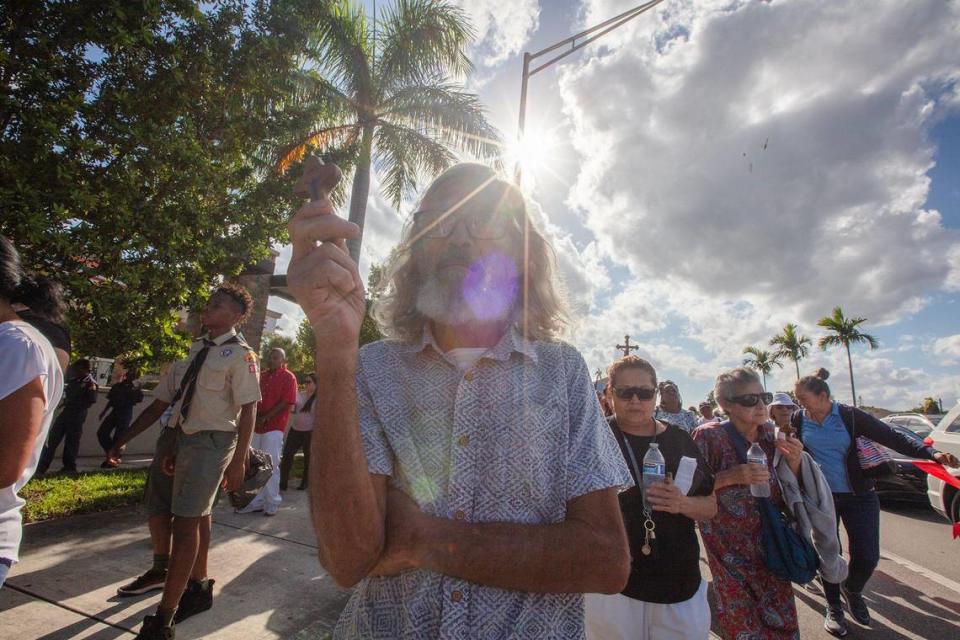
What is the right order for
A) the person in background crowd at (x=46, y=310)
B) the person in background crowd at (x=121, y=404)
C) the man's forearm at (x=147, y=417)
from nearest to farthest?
the person in background crowd at (x=46, y=310)
the man's forearm at (x=147, y=417)
the person in background crowd at (x=121, y=404)

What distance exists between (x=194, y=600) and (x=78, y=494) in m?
3.99

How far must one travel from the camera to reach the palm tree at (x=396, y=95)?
1258 cm

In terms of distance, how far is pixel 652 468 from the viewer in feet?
9.12

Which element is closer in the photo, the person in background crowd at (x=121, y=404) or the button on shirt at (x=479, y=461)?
the button on shirt at (x=479, y=461)

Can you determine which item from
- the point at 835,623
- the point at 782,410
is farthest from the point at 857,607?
the point at 782,410

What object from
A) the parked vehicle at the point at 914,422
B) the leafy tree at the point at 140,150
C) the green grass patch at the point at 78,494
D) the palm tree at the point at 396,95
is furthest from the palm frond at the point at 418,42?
the parked vehicle at the point at 914,422

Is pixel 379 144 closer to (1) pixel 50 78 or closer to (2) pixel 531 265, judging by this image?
(1) pixel 50 78

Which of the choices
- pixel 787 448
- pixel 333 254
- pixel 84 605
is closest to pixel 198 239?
pixel 84 605

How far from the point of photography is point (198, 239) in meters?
5.92

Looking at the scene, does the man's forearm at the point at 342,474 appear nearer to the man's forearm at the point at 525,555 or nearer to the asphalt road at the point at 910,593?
the man's forearm at the point at 525,555

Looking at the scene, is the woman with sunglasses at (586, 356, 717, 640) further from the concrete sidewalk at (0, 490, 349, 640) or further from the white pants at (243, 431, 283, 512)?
the white pants at (243, 431, 283, 512)

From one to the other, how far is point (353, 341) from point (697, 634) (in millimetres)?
2644

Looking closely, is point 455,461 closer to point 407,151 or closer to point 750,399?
point 750,399

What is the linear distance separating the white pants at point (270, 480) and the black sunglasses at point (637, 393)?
4.68 m
